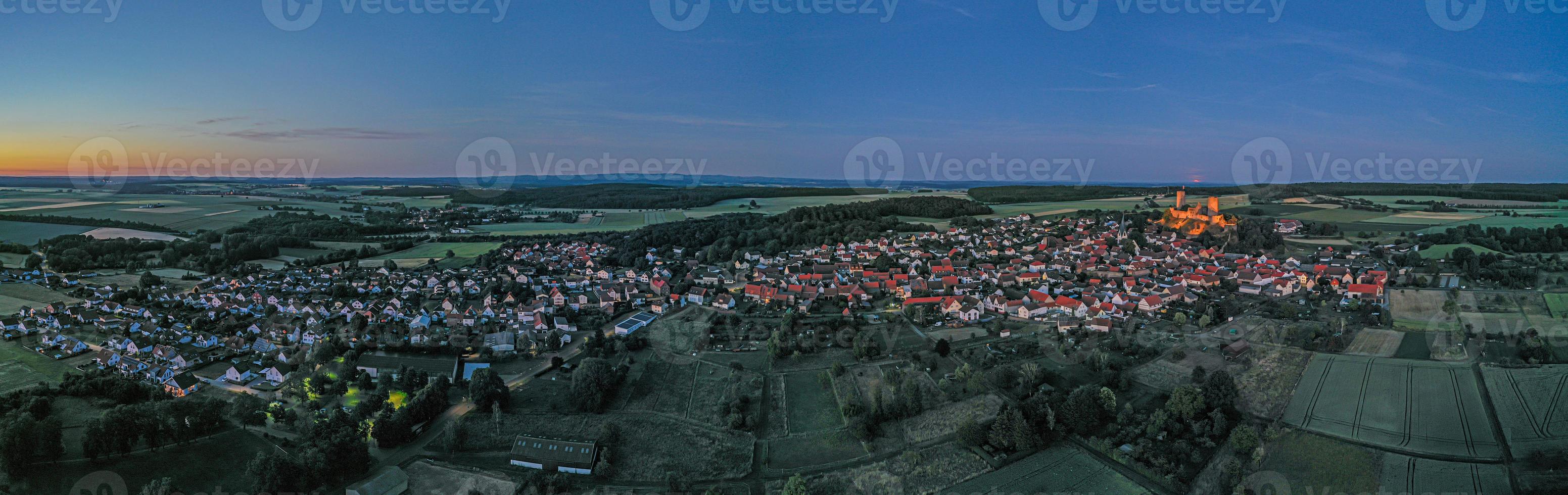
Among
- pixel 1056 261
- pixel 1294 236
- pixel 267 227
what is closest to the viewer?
pixel 1056 261

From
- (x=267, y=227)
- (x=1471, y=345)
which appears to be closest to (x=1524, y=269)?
(x=1471, y=345)

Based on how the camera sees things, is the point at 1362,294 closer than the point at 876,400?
No

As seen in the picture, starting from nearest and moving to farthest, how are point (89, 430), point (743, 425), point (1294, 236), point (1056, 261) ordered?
point (89, 430), point (743, 425), point (1056, 261), point (1294, 236)

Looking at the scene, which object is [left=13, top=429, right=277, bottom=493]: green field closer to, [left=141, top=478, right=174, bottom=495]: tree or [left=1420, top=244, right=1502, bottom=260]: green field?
[left=141, top=478, right=174, bottom=495]: tree

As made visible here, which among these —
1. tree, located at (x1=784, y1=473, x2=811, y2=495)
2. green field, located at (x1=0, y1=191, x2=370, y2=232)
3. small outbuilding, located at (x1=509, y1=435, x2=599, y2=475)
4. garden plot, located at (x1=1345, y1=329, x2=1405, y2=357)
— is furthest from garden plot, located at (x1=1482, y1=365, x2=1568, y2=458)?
green field, located at (x1=0, y1=191, x2=370, y2=232)

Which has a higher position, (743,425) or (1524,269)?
(1524,269)

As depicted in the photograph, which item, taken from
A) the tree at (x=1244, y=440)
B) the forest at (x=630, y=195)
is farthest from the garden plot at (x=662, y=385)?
the forest at (x=630, y=195)

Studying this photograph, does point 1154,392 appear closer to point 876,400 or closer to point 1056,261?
point 876,400
